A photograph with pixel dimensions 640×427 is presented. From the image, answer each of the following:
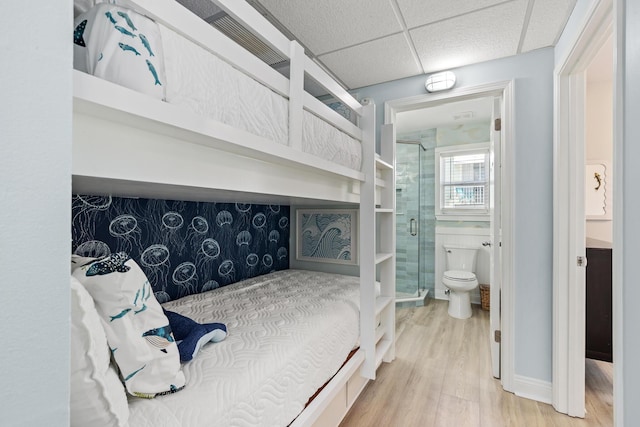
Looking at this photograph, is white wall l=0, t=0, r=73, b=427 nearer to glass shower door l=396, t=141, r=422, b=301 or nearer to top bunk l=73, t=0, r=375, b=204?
top bunk l=73, t=0, r=375, b=204

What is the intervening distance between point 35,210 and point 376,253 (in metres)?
2.02

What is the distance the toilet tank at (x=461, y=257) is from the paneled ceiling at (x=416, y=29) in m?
2.34

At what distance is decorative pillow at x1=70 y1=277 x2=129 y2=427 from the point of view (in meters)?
0.56

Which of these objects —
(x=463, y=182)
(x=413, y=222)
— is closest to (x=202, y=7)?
(x=413, y=222)

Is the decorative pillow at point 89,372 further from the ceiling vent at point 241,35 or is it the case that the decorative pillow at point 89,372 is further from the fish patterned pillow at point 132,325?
the ceiling vent at point 241,35

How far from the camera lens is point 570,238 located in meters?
1.74

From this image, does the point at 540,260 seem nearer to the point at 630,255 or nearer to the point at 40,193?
the point at 630,255

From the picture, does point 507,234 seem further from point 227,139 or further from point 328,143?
point 227,139

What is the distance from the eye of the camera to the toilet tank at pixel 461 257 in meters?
3.67

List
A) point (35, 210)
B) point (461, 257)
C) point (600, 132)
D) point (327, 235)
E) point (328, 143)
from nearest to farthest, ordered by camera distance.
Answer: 1. point (35, 210)
2. point (328, 143)
3. point (600, 132)
4. point (327, 235)
5. point (461, 257)

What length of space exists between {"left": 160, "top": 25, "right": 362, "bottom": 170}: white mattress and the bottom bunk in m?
0.71

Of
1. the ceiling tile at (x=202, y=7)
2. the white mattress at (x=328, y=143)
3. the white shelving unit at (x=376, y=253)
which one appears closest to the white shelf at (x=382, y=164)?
the white shelving unit at (x=376, y=253)

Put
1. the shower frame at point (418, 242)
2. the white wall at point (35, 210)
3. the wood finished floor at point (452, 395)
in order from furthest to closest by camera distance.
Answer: the shower frame at point (418, 242) < the wood finished floor at point (452, 395) < the white wall at point (35, 210)

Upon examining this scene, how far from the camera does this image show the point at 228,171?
0.90 m
